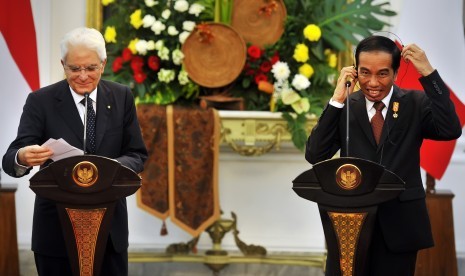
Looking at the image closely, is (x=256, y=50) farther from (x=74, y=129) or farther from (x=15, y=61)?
(x=74, y=129)

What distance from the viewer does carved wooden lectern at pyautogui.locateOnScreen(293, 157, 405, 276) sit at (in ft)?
9.57

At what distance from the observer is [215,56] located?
235 inches

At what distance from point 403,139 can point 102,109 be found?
3.38 ft

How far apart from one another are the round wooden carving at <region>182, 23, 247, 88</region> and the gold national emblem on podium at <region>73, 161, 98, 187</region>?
9.90ft

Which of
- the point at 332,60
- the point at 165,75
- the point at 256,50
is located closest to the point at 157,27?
the point at 165,75

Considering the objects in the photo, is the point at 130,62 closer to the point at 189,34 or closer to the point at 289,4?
the point at 189,34

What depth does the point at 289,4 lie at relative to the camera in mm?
6125

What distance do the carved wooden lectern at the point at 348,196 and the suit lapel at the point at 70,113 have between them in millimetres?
805

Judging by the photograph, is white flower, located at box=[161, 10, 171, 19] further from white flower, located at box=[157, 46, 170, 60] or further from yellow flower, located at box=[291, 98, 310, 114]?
yellow flower, located at box=[291, 98, 310, 114]

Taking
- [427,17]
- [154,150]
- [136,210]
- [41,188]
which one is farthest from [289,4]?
[41,188]

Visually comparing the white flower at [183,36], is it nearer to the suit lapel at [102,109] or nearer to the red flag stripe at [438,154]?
the red flag stripe at [438,154]

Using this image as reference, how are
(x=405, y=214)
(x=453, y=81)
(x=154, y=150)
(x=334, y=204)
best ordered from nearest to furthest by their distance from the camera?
(x=334, y=204) < (x=405, y=214) < (x=154, y=150) < (x=453, y=81)

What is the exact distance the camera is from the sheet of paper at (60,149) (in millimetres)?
3045

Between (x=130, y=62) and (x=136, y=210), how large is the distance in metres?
1.04
